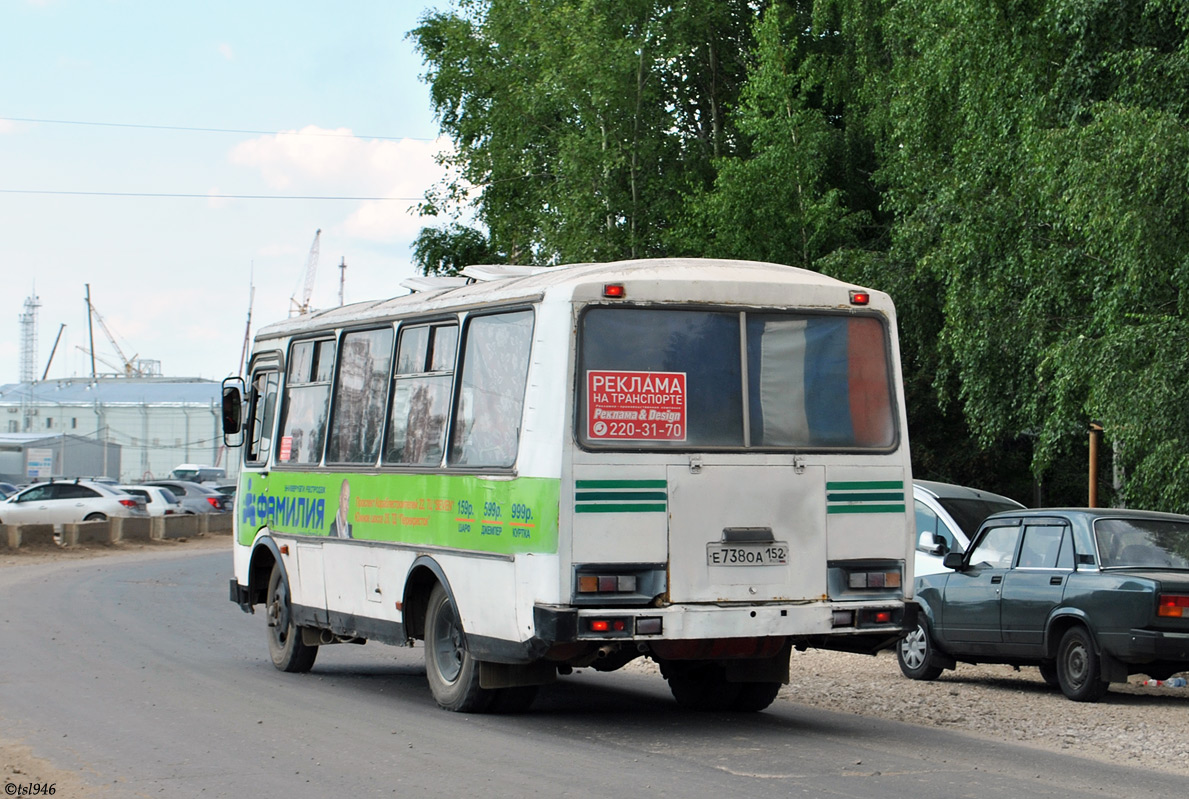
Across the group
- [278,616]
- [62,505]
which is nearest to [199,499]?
[62,505]

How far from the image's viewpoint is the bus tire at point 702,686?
38.0 feet

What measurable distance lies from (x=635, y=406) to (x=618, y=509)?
0.70 metres

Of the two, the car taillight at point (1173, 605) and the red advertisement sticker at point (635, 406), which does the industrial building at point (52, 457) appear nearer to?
the car taillight at point (1173, 605)

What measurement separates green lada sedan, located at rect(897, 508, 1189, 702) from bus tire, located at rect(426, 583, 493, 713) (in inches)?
205

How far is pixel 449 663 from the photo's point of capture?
36.7 ft

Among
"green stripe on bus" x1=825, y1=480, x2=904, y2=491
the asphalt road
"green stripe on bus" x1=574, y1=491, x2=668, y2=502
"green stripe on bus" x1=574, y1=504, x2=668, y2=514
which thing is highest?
"green stripe on bus" x1=825, y1=480, x2=904, y2=491

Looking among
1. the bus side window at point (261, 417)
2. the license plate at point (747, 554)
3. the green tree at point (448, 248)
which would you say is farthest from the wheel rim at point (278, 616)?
the green tree at point (448, 248)

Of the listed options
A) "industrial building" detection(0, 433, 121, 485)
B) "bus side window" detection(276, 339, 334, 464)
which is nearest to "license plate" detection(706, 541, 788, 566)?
"bus side window" detection(276, 339, 334, 464)

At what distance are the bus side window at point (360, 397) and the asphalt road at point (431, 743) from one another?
6.43 ft

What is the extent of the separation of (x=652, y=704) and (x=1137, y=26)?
42.4ft

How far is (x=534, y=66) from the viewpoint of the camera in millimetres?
41250

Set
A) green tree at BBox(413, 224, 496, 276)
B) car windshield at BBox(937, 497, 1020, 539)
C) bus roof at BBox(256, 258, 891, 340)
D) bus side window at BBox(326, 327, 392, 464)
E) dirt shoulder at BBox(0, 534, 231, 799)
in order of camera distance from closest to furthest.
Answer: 1. dirt shoulder at BBox(0, 534, 231, 799)
2. bus roof at BBox(256, 258, 891, 340)
3. bus side window at BBox(326, 327, 392, 464)
4. car windshield at BBox(937, 497, 1020, 539)
5. green tree at BBox(413, 224, 496, 276)

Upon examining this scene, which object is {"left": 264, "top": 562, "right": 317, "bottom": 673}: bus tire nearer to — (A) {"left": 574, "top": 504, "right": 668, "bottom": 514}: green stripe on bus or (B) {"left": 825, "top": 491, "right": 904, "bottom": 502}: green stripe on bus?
(A) {"left": 574, "top": 504, "right": 668, "bottom": 514}: green stripe on bus

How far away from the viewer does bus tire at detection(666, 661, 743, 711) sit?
11.6 m
